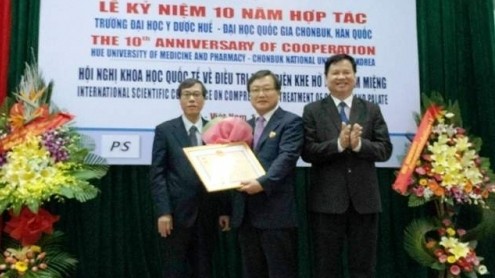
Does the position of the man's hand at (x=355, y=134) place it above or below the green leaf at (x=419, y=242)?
above

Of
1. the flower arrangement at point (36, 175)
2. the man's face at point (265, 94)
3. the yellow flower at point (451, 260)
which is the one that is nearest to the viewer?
the man's face at point (265, 94)

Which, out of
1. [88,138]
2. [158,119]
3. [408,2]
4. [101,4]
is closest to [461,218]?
[408,2]

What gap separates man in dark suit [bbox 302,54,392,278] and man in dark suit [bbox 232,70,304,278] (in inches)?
4.2

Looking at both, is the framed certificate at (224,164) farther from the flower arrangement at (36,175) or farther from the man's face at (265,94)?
the flower arrangement at (36,175)

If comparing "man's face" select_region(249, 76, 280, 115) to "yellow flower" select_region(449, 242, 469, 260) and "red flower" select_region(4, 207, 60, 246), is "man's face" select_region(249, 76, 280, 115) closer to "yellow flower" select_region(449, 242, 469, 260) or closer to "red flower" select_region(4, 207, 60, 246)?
"red flower" select_region(4, 207, 60, 246)

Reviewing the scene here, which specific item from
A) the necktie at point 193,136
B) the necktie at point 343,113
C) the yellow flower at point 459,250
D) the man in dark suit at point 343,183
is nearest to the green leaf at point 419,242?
the yellow flower at point 459,250

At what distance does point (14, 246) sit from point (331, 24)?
87.5 inches

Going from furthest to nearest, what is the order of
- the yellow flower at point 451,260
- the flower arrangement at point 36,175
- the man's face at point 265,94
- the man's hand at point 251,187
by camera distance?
the yellow flower at point 451,260 → the flower arrangement at point 36,175 → the man's face at point 265,94 → the man's hand at point 251,187

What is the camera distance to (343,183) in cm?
258

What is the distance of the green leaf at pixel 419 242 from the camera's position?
10.9 ft

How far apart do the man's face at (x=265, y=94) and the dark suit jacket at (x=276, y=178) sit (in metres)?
0.05

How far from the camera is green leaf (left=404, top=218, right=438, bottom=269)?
Answer: 3.32 meters

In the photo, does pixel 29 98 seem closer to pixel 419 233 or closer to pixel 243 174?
pixel 243 174

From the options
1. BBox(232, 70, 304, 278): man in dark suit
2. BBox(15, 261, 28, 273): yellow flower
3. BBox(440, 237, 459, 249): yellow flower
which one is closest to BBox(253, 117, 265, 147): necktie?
BBox(232, 70, 304, 278): man in dark suit
